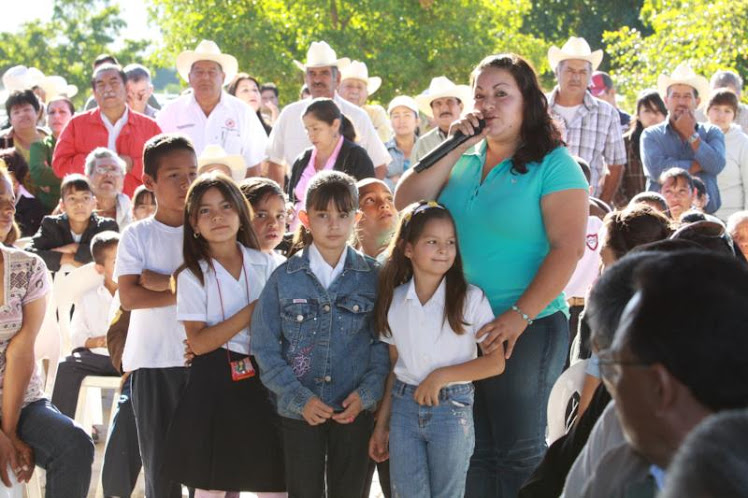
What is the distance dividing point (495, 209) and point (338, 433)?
106cm

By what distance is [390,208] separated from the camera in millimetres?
4859

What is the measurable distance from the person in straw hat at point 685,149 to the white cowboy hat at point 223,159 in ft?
10.7

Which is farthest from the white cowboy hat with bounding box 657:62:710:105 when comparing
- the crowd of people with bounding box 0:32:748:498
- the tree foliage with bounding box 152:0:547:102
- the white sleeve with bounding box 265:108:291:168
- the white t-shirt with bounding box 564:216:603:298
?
the tree foliage with bounding box 152:0:547:102

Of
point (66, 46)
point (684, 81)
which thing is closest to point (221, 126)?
point (684, 81)

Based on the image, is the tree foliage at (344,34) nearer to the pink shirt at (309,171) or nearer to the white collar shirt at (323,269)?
the pink shirt at (309,171)

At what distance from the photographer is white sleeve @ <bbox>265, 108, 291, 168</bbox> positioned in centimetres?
784

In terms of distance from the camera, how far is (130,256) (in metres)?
4.42

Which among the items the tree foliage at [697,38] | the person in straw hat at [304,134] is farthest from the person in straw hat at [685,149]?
the tree foliage at [697,38]

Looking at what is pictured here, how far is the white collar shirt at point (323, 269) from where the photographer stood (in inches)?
164

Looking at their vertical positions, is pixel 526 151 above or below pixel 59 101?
below

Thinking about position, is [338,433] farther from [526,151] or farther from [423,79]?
[423,79]

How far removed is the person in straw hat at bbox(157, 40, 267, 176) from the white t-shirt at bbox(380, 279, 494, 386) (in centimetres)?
403

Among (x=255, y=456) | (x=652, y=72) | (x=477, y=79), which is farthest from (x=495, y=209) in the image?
(x=652, y=72)

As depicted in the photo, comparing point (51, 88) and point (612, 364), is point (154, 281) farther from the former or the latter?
point (51, 88)
